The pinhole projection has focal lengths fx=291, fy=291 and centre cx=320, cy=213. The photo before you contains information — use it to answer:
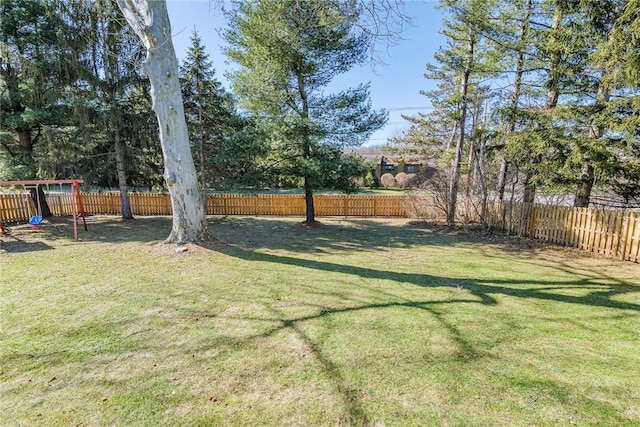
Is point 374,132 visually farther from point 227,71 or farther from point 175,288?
point 175,288

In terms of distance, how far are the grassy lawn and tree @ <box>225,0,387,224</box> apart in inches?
185

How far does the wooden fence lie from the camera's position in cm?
684

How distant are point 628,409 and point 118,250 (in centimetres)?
881

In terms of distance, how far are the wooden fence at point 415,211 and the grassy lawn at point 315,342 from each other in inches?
37.4

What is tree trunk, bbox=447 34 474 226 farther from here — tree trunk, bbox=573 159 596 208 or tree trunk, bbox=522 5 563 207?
tree trunk, bbox=573 159 596 208

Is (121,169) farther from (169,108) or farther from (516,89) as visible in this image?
(516,89)

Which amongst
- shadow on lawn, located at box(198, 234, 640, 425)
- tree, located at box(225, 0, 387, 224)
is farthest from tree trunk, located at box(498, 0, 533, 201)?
shadow on lawn, located at box(198, 234, 640, 425)

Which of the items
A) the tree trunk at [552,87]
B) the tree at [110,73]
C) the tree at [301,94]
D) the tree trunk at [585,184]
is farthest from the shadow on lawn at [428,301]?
the tree at [110,73]

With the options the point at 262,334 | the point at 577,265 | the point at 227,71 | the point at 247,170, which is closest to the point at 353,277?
the point at 262,334

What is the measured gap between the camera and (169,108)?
21.1 feet

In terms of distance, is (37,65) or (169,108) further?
(37,65)

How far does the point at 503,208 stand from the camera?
10.2 meters

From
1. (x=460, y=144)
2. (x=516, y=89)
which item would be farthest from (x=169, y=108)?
(x=516, y=89)

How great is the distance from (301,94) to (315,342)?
9012mm
